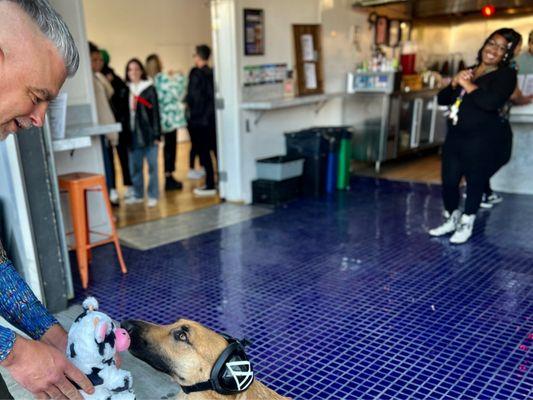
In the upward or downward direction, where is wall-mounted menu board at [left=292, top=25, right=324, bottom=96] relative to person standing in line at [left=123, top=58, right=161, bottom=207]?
upward

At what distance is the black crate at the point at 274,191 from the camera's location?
5.42 m

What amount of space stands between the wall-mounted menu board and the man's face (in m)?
5.18

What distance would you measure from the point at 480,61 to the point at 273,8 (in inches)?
95.1

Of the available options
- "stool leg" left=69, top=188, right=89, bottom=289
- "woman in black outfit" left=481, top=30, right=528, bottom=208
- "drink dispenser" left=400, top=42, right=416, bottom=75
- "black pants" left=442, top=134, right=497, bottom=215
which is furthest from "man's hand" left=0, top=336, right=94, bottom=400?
"drink dispenser" left=400, top=42, right=416, bottom=75

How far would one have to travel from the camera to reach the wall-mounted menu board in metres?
5.88

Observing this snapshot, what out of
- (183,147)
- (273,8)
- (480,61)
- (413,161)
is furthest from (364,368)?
(183,147)

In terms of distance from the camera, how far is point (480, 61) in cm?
402

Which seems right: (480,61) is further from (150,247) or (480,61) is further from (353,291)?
(150,247)

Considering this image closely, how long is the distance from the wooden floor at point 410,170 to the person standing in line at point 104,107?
3.40 m

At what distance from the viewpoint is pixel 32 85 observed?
921 millimetres

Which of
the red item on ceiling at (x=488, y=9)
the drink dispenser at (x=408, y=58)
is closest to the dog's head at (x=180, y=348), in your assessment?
the drink dispenser at (x=408, y=58)

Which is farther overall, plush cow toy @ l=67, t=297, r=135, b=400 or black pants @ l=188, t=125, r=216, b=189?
black pants @ l=188, t=125, r=216, b=189

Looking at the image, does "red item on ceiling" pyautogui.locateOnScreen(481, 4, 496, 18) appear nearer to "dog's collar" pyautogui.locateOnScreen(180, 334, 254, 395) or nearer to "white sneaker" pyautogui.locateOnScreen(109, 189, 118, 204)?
"white sneaker" pyautogui.locateOnScreen(109, 189, 118, 204)

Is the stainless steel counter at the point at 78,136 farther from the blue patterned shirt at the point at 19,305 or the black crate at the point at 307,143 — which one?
the black crate at the point at 307,143
